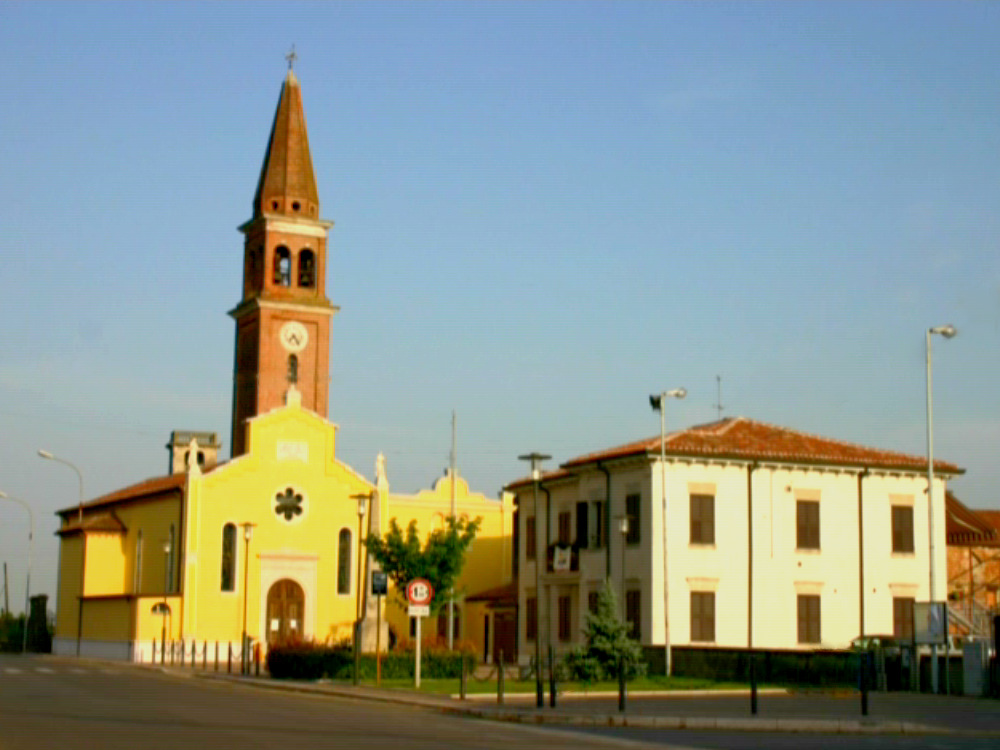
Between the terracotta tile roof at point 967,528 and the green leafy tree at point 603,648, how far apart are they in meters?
26.9

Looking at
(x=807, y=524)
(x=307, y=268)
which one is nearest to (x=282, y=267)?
(x=307, y=268)

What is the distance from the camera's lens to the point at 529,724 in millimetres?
23828

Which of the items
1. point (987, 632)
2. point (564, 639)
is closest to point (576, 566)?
point (564, 639)

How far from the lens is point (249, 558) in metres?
63.0

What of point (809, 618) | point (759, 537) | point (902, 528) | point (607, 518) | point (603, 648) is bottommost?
point (603, 648)

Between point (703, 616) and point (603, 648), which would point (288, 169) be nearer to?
point (703, 616)

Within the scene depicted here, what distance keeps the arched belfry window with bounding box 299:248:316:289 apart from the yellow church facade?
9.85 m

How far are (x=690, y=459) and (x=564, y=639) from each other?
8.62m

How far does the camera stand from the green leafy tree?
116ft

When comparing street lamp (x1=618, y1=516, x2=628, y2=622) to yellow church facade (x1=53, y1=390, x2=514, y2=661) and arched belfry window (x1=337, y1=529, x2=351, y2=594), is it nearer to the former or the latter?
yellow church facade (x1=53, y1=390, x2=514, y2=661)

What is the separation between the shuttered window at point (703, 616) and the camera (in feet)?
147

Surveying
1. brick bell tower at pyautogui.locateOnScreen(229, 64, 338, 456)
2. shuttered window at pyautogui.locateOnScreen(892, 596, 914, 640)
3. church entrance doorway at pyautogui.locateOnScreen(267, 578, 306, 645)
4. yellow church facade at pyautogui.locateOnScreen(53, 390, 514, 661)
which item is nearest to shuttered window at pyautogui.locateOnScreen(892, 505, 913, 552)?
shuttered window at pyautogui.locateOnScreen(892, 596, 914, 640)

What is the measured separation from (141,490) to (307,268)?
551 inches

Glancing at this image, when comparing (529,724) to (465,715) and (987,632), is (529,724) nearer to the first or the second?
(465,715)
